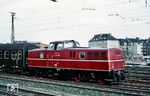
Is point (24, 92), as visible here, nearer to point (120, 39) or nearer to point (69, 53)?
point (69, 53)

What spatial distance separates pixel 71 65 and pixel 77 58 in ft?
2.84

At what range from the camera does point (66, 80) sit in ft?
81.0

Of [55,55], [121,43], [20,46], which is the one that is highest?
[121,43]

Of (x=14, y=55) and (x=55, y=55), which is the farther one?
(x=14, y=55)

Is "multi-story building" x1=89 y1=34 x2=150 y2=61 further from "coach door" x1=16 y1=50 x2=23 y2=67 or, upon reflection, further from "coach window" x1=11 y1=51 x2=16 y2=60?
"coach door" x1=16 y1=50 x2=23 y2=67

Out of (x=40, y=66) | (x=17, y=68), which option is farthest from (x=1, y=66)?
(x=40, y=66)

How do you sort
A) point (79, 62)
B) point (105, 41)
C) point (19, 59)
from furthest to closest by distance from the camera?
point (105, 41), point (19, 59), point (79, 62)

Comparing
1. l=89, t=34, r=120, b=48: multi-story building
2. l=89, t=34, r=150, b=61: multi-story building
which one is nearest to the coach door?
l=89, t=34, r=120, b=48: multi-story building

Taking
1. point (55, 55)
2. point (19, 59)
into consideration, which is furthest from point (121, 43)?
point (55, 55)

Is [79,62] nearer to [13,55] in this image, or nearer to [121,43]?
[13,55]

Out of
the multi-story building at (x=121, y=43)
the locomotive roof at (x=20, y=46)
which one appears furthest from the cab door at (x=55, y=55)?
the multi-story building at (x=121, y=43)

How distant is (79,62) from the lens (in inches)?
910

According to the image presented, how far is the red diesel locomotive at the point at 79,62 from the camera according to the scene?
21.6 m

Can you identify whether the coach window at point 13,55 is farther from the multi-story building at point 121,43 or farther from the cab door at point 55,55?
the multi-story building at point 121,43
